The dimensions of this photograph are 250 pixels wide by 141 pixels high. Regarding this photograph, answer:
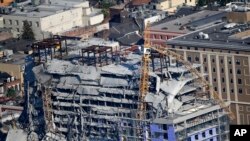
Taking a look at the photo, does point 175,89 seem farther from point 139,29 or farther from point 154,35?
point 139,29

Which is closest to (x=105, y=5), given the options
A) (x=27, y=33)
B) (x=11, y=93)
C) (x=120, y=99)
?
(x=27, y=33)

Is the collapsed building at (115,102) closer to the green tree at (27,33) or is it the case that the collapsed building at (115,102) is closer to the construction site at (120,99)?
the construction site at (120,99)

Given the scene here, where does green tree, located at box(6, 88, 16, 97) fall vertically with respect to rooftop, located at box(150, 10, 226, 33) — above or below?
below

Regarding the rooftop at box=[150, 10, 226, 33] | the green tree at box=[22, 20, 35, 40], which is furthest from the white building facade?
the rooftop at box=[150, 10, 226, 33]

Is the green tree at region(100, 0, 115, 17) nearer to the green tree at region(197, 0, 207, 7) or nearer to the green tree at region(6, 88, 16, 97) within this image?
the green tree at region(197, 0, 207, 7)

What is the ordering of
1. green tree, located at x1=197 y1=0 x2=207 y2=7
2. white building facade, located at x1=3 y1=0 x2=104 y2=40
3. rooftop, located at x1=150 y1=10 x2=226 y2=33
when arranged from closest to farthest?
1. rooftop, located at x1=150 y1=10 x2=226 y2=33
2. white building facade, located at x1=3 y1=0 x2=104 y2=40
3. green tree, located at x1=197 y1=0 x2=207 y2=7

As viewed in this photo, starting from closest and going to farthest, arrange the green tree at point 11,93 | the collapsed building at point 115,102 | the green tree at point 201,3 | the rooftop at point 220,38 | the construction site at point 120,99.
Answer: the collapsed building at point 115,102 < the construction site at point 120,99 < the rooftop at point 220,38 < the green tree at point 11,93 < the green tree at point 201,3

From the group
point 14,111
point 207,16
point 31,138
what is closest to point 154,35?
point 207,16

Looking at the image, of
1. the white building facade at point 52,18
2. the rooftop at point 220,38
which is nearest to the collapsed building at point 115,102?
the rooftop at point 220,38

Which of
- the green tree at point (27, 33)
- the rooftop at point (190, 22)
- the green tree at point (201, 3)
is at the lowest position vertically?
the green tree at point (27, 33)
